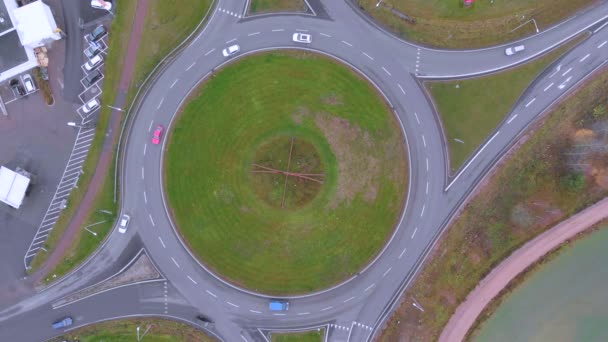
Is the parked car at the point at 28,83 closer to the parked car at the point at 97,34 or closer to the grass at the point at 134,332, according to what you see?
the parked car at the point at 97,34

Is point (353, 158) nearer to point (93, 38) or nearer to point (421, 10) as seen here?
point (421, 10)

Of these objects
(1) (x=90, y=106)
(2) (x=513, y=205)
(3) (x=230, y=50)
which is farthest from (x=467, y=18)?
(1) (x=90, y=106)

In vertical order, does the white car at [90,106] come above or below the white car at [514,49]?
below

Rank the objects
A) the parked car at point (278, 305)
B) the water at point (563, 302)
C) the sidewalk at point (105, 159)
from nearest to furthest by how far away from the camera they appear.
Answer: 1. the parked car at point (278, 305)
2. the sidewalk at point (105, 159)
3. the water at point (563, 302)

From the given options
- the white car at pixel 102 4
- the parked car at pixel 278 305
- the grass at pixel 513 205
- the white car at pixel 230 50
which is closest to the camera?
the white car at pixel 102 4

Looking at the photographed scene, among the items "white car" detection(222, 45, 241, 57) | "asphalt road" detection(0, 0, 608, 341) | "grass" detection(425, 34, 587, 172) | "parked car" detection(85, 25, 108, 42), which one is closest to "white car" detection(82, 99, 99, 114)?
"asphalt road" detection(0, 0, 608, 341)

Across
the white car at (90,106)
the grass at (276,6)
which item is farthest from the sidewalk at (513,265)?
the white car at (90,106)
